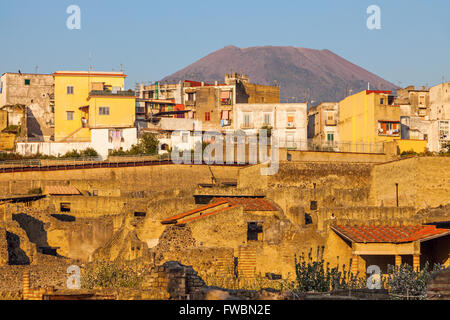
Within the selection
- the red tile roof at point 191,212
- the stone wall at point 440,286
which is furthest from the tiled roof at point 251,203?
the stone wall at point 440,286

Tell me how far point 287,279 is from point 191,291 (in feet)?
34.8

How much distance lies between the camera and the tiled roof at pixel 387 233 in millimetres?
34281

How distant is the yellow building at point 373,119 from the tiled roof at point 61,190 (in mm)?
24045

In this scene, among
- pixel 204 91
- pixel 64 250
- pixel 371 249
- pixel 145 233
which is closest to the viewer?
pixel 371 249

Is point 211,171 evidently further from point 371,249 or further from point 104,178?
point 371,249

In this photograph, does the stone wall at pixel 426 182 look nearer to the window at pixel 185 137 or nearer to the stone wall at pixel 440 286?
the stone wall at pixel 440 286

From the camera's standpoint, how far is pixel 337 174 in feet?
182

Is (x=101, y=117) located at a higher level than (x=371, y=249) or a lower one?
higher

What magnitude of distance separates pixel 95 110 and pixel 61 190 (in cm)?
2064

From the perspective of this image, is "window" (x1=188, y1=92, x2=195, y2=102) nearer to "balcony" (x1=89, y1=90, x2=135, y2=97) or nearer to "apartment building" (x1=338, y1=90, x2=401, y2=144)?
"balcony" (x1=89, y1=90, x2=135, y2=97)

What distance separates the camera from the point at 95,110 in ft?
249

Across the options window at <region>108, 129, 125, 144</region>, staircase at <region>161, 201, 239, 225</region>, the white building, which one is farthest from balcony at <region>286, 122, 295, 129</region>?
staircase at <region>161, 201, 239, 225</region>

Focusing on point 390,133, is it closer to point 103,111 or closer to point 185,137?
point 185,137
